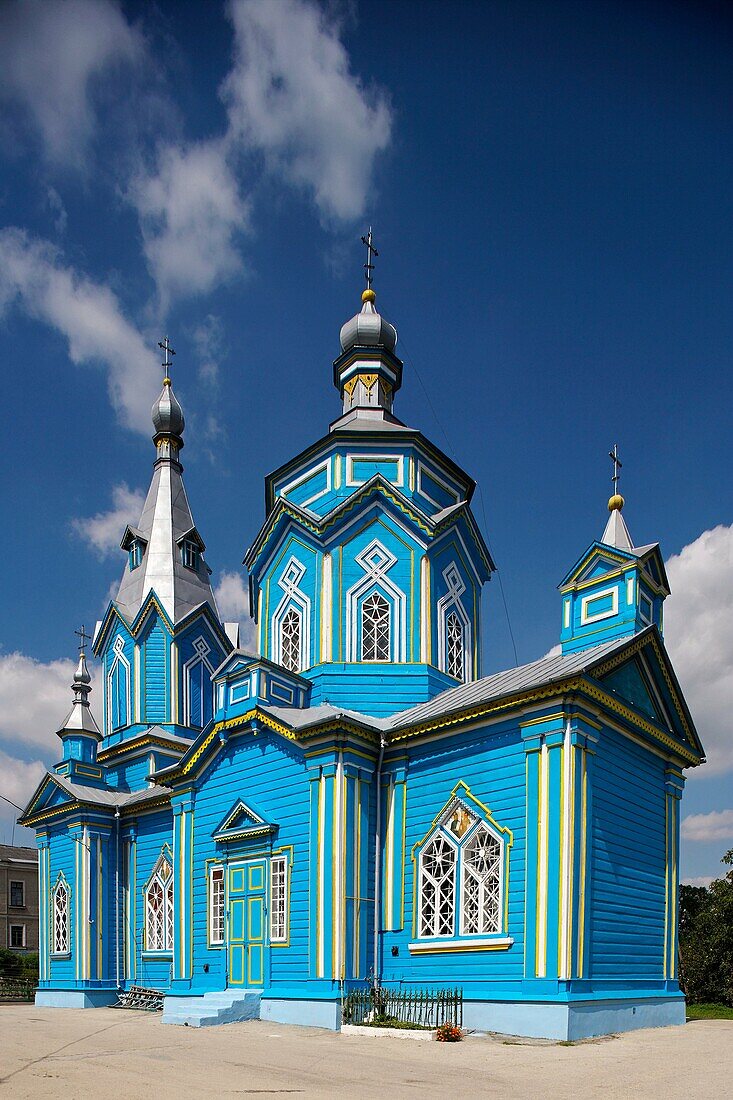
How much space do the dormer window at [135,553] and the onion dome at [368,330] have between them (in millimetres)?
9058

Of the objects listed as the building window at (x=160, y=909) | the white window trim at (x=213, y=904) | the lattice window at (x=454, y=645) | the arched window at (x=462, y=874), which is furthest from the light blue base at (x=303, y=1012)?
the lattice window at (x=454, y=645)

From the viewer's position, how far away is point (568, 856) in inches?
540

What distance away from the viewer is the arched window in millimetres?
14703

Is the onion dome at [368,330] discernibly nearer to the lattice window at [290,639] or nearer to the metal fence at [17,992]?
the lattice window at [290,639]

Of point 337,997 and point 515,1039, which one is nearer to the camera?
point 515,1039

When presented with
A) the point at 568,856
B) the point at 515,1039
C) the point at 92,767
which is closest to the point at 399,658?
the point at 568,856

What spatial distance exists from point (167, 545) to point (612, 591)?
15.2 meters

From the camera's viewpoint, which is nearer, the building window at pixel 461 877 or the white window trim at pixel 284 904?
the building window at pixel 461 877

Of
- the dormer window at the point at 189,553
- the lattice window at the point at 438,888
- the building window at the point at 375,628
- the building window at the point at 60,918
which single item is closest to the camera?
the lattice window at the point at 438,888

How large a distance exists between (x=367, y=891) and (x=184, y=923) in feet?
16.3

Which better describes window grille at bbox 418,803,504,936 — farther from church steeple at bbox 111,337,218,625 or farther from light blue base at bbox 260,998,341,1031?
church steeple at bbox 111,337,218,625

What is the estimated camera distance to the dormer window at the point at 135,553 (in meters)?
28.1

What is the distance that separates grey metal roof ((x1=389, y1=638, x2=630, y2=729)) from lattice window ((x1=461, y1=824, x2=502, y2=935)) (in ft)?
7.40

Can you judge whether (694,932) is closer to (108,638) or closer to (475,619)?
(475,619)
